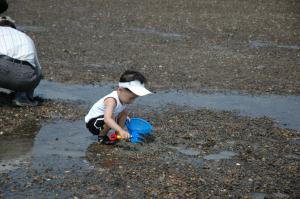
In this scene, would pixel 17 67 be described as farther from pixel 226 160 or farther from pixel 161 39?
pixel 161 39

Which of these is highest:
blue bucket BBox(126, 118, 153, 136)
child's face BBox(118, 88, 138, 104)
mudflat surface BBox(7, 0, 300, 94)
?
child's face BBox(118, 88, 138, 104)

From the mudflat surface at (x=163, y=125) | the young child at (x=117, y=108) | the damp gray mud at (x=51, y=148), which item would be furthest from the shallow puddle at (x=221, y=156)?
the damp gray mud at (x=51, y=148)

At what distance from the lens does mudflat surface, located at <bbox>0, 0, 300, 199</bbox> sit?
18.8 ft

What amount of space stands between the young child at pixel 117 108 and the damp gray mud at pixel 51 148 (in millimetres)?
220

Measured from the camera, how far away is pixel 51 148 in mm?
6738

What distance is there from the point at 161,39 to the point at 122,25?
219 centimetres

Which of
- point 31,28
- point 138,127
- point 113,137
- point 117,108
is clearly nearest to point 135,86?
point 117,108

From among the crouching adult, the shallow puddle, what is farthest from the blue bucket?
the crouching adult

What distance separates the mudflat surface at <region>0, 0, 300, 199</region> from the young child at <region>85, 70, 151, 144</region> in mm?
209

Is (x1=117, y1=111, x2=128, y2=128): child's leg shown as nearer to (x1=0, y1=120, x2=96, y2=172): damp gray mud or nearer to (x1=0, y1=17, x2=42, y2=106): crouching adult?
(x1=0, y1=120, x2=96, y2=172): damp gray mud

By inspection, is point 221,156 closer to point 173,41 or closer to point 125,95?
point 125,95

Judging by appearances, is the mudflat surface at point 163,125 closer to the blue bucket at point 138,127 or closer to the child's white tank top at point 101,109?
the blue bucket at point 138,127

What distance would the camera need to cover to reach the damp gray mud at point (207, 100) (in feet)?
28.5

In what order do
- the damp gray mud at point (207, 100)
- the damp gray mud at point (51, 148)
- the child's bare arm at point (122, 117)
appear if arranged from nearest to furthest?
the damp gray mud at point (51, 148) < the child's bare arm at point (122, 117) < the damp gray mud at point (207, 100)
